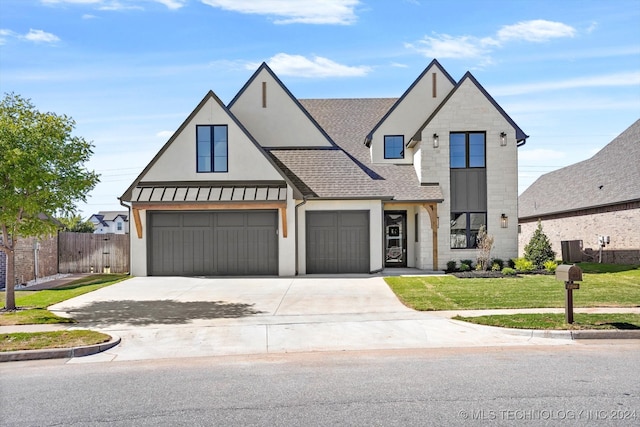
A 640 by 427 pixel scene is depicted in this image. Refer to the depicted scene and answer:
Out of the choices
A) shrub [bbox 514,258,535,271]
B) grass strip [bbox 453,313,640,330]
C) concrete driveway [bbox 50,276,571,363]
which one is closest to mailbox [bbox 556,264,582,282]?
grass strip [bbox 453,313,640,330]

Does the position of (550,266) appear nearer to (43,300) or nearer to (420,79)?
(420,79)

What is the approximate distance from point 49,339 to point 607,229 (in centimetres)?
2582

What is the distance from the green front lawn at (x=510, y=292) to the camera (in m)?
13.6

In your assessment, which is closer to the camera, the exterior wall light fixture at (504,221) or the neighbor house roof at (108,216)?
the exterior wall light fixture at (504,221)

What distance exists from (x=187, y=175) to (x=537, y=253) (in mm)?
14767

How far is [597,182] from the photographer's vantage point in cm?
2961

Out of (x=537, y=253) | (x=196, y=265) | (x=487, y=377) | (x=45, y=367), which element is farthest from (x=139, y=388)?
(x=537, y=253)

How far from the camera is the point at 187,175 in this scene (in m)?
21.7

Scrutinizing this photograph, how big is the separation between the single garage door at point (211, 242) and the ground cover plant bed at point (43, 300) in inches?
76.2

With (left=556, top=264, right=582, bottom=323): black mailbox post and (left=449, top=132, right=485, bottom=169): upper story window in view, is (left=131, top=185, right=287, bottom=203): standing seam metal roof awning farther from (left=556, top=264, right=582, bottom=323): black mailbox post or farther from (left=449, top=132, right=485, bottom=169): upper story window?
(left=556, top=264, right=582, bottom=323): black mailbox post

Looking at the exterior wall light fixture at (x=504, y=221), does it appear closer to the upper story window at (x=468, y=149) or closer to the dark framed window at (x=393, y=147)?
the upper story window at (x=468, y=149)

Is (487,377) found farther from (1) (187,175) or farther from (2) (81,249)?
(2) (81,249)

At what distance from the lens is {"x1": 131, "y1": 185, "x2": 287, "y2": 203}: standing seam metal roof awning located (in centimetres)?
2095

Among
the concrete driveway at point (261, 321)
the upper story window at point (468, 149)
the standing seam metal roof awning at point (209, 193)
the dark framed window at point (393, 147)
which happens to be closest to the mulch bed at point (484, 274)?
the concrete driveway at point (261, 321)
